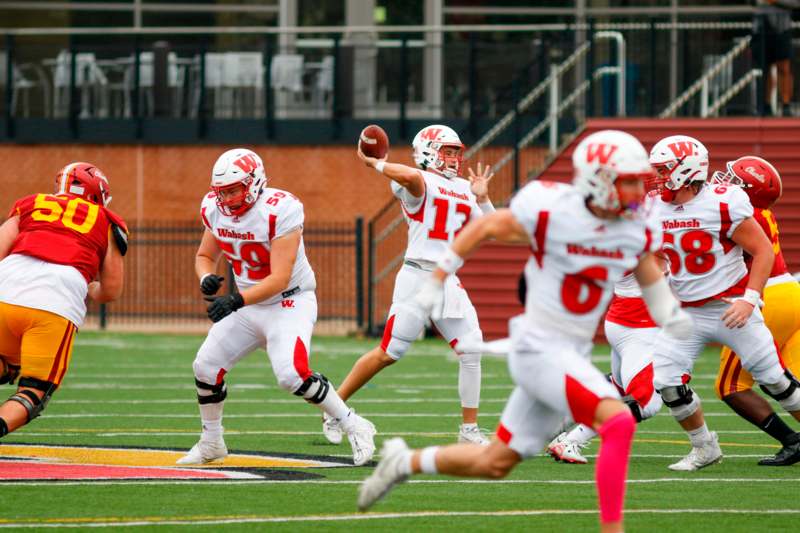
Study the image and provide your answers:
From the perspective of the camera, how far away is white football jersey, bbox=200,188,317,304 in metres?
9.01

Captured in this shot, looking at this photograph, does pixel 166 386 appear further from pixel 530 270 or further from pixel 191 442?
pixel 530 270

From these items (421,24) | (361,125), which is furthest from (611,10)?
(361,125)

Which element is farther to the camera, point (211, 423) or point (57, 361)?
point (211, 423)

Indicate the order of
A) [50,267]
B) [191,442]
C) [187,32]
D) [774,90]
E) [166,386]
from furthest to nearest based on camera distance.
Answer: [187,32], [774,90], [166,386], [191,442], [50,267]

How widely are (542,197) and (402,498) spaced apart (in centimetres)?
227

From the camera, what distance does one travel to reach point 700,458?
9133 millimetres

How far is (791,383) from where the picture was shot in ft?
30.2

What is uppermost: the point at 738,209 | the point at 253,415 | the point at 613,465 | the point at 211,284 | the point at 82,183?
the point at 82,183

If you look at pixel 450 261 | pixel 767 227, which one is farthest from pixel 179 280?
pixel 450 261

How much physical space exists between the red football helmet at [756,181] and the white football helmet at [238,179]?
303 cm

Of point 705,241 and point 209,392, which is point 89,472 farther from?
point 705,241

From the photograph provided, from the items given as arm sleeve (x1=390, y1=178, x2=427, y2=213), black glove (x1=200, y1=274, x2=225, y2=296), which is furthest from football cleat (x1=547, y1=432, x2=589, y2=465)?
black glove (x1=200, y1=274, x2=225, y2=296)

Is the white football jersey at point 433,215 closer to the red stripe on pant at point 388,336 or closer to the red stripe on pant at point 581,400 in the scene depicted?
the red stripe on pant at point 388,336

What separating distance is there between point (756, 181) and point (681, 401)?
1.62 metres
